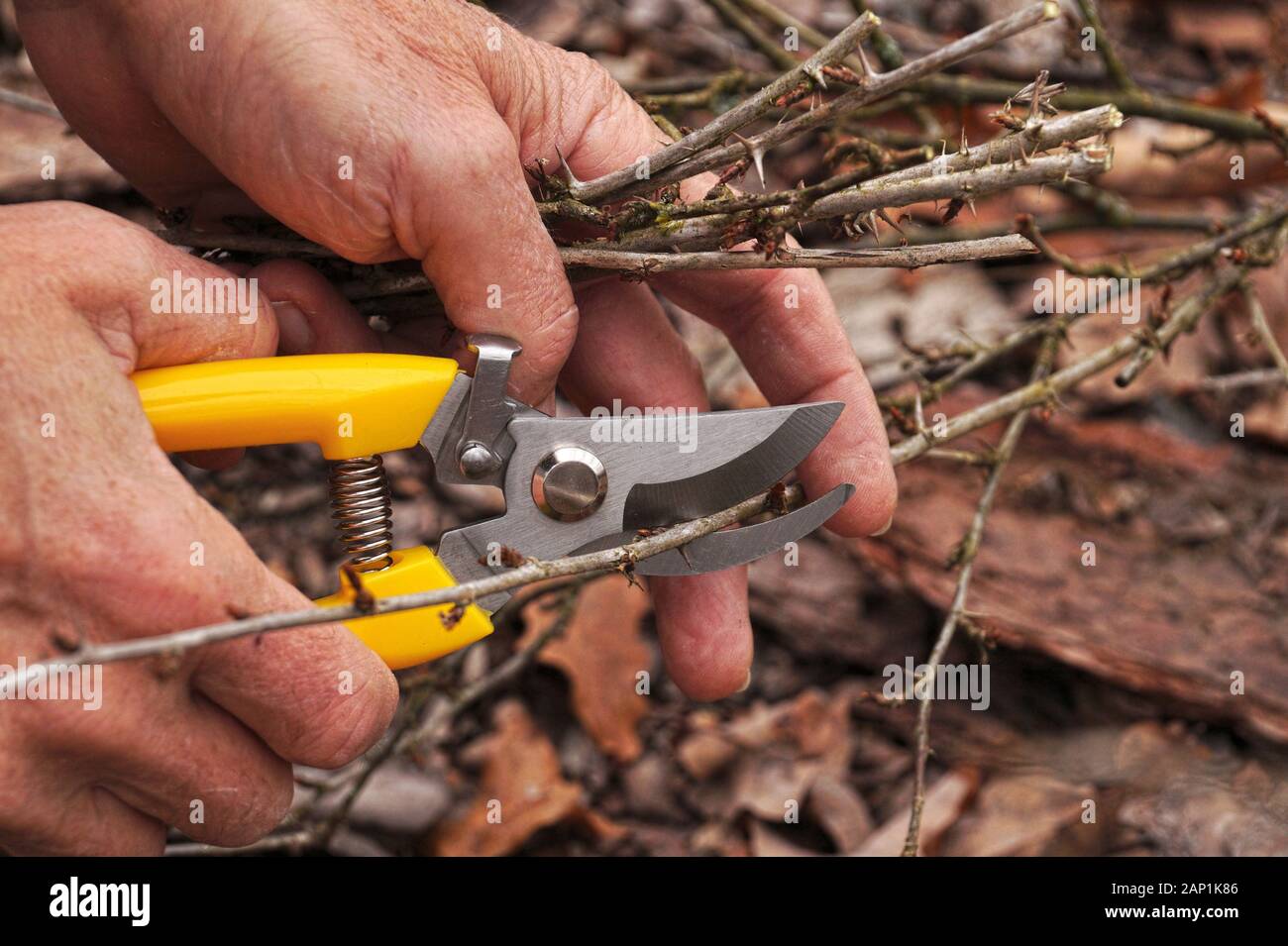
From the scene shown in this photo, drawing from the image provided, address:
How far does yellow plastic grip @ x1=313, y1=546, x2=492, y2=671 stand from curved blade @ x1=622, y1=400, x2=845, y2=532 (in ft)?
1.30

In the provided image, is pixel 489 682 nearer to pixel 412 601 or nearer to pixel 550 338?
pixel 550 338

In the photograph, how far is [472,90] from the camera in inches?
79.7

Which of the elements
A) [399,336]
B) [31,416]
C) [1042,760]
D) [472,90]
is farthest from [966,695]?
[31,416]

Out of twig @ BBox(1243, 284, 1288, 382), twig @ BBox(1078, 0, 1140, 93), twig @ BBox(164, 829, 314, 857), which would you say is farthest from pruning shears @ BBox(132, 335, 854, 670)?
twig @ BBox(1078, 0, 1140, 93)

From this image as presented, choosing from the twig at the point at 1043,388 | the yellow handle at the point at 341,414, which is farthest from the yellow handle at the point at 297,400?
the twig at the point at 1043,388

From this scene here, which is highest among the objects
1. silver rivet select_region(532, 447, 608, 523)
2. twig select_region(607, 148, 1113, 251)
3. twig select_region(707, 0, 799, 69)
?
twig select_region(707, 0, 799, 69)

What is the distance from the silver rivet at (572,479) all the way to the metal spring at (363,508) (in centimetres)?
31

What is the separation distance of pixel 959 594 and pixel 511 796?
1.40 metres

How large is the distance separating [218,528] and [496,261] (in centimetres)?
69

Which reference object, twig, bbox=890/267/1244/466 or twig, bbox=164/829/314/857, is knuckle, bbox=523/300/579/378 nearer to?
twig, bbox=890/267/1244/466

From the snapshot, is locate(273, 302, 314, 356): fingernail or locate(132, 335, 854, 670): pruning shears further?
locate(273, 302, 314, 356): fingernail

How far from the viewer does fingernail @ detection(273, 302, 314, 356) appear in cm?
218

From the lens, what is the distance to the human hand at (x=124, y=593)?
172cm

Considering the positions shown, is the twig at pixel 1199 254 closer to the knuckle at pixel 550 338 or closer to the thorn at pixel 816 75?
the thorn at pixel 816 75
